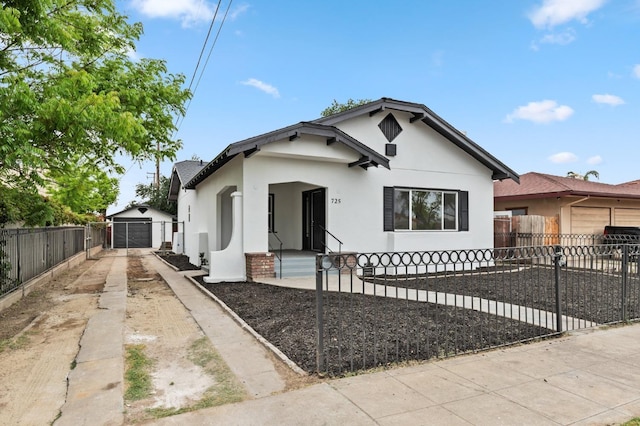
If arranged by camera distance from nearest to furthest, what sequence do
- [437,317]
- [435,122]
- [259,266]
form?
[437,317] < [259,266] < [435,122]

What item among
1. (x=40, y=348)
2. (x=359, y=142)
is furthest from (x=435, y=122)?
(x=40, y=348)

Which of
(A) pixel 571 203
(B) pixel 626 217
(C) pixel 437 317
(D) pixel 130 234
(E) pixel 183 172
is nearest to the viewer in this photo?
(C) pixel 437 317

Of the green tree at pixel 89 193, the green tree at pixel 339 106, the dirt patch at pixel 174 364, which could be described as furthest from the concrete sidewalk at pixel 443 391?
the green tree at pixel 339 106

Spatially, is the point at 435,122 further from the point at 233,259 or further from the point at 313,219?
the point at 233,259

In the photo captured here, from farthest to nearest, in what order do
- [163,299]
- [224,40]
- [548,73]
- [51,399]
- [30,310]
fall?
1. [548,73]
2. [224,40]
3. [163,299]
4. [30,310]
5. [51,399]

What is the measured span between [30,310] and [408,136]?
35.8ft

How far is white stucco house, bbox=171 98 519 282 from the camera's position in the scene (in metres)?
10.1

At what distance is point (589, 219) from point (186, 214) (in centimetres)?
1966

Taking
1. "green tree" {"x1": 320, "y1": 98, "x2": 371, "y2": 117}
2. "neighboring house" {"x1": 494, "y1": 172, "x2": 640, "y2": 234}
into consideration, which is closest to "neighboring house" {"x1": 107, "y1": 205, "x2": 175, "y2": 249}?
"green tree" {"x1": 320, "y1": 98, "x2": 371, "y2": 117}

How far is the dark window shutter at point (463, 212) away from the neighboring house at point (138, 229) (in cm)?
2212

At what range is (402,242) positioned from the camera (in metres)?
12.3

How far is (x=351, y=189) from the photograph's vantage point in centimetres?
1148

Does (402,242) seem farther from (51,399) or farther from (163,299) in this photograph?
(51,399)

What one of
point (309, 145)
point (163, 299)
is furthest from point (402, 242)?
point (163, 299)
